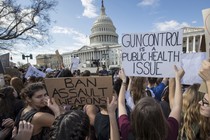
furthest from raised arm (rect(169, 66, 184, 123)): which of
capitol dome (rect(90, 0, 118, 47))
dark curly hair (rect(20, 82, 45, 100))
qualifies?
capitol dome (rect(90, 0, 118, 47))

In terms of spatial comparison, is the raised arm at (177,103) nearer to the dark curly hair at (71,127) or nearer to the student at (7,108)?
the dark curly hair at (71,127)

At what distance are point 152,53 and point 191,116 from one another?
82 cm

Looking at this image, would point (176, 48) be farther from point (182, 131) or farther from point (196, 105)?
point (182, 131)

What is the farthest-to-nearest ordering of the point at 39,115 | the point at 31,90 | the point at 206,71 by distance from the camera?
the point at 31,90 → the point at 39,115 → the point at 206,71

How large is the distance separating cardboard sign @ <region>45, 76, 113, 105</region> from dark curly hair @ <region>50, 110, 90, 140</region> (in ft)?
3.22

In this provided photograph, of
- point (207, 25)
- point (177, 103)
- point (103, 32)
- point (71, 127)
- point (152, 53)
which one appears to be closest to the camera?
point (71, 127)

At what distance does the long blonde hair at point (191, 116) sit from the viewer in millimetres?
2308

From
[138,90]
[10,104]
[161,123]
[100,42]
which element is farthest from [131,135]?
[100,42]

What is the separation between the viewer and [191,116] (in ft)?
7.79

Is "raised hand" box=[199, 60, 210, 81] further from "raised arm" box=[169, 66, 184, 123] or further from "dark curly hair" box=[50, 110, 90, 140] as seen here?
"dark curly hair" box=[50, 110, 90, 140]

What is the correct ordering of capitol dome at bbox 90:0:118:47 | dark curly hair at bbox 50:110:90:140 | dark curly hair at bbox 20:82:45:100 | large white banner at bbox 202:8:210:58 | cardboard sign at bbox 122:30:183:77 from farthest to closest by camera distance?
capitol dome at bbox 90:0:118:47 < dark curly hair at bbox 20:82:45:100 < cardboard sign at bbox 122:30:183:77 < large white banner at bbox 202:8:210:58 < dark curly hair at bbox 50:110:90:140

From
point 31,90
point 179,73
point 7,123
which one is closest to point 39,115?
point 31,90

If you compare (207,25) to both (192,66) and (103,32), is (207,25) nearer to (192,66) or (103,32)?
(192,66)

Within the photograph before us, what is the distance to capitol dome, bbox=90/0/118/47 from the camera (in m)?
90.7
